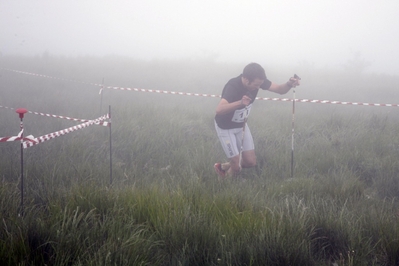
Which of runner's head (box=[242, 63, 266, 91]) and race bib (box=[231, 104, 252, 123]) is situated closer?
runner's head (box=[242, 63, 266, 91])

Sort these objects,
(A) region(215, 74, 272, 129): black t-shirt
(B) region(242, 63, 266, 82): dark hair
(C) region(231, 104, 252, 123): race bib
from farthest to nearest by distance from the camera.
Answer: (C) region(231, 104, 252, 123): race bib < (A) region(215, 74, 272, 129): black t-shirt < (B) region(242, 63, 266, 82): dark hair

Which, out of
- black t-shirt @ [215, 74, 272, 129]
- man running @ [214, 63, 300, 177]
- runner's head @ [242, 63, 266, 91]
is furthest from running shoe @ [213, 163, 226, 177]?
runner's head @ [242, 63, 266, 91]

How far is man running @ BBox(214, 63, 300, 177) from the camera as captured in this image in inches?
215

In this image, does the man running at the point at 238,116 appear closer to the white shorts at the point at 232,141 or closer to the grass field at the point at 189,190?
the white shorts at the point at 232,141

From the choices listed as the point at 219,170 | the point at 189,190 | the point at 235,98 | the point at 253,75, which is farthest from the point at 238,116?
the point at 189,190

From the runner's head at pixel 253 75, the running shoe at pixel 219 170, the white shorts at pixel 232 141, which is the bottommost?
the running shoe at pixel 219 170

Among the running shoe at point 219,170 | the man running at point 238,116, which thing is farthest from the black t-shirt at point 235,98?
the running shoe at point 219,170

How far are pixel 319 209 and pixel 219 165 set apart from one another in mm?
2225

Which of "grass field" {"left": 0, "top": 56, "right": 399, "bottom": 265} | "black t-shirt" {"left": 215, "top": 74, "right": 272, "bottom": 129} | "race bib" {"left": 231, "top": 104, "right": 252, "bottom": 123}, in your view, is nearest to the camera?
"grass field" {"left": 0, "top": 56, "right": 399, "bottom": 265}

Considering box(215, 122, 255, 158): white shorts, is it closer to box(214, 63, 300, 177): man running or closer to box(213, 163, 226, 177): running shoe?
box(214, 63, 300, 177): man running

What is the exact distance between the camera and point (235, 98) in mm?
5566

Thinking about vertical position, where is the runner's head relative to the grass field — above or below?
above

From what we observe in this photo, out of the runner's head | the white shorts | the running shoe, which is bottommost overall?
the running shoe

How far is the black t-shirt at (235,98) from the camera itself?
5.55 m
